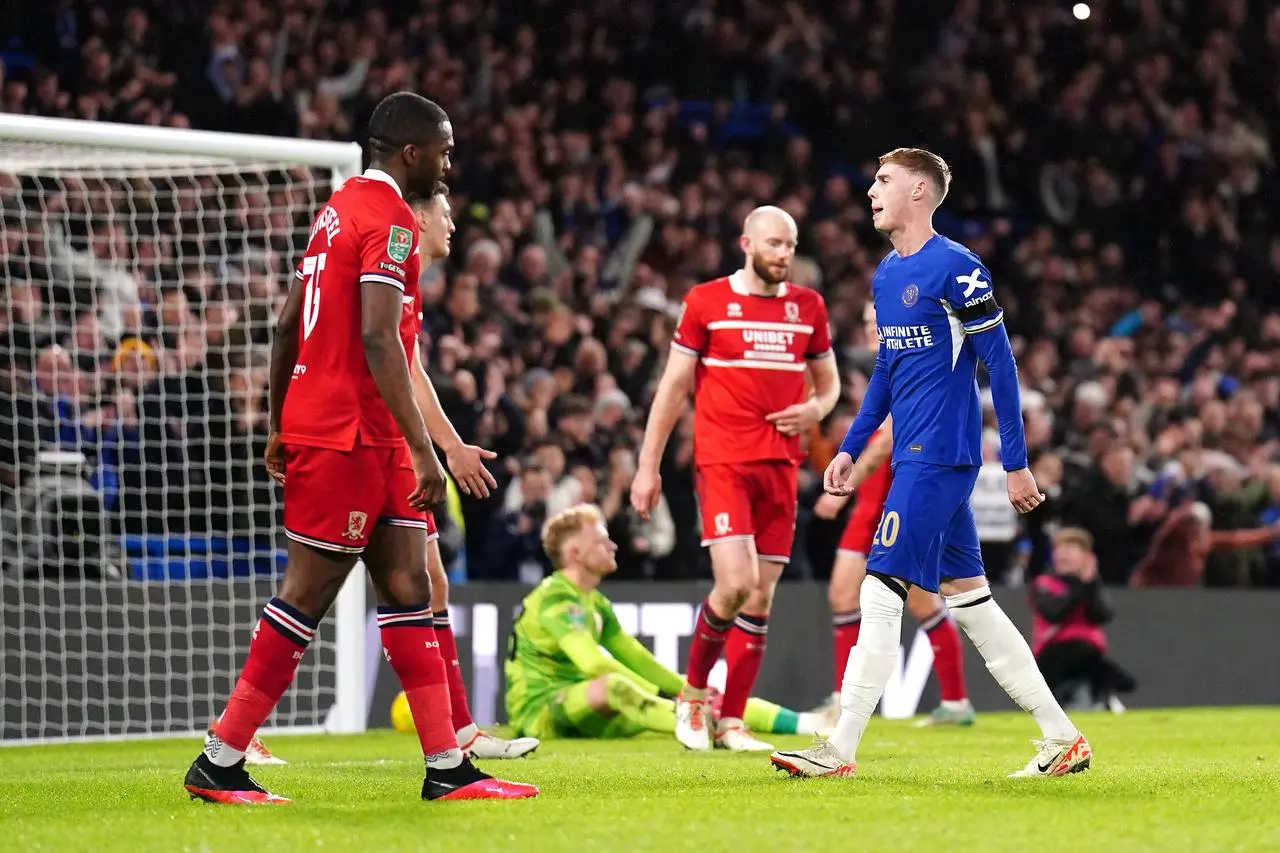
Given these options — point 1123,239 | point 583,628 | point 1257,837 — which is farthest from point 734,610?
point 1123,239

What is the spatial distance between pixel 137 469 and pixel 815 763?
5480 mm

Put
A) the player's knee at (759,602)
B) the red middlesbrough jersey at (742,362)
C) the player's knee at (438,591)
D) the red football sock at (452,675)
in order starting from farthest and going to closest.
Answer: the player's knee at (759,602), the red middlesbrough jersey at (742,362), the player's knee at (438,591), the red football sock at (452,675)

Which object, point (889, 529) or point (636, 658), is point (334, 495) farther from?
point (636, 658)

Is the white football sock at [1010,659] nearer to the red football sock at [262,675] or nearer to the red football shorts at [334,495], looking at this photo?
the red football shorts at [334,495]

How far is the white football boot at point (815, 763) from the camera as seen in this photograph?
18.7ft

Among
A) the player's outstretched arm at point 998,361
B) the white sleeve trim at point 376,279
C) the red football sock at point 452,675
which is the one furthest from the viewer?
the red football sock at point 452,675

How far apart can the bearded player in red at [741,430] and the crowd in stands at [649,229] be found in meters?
3.10

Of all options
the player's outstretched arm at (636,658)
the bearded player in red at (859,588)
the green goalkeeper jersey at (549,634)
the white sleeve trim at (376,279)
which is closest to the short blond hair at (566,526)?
the green goalkeeper jersey at (549,634)

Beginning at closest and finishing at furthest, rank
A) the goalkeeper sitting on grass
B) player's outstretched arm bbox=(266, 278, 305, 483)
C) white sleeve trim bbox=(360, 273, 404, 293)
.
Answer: white sleeve trim bbox=(360, 273, 404, 293) < player's outstretched arm bbox=(266, 278, 305, 483) < the goalkeeper sitting on grass

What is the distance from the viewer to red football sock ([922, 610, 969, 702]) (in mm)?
10109

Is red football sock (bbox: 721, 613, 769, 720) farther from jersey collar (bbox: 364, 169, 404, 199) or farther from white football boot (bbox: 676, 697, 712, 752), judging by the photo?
jersey collar (bbox: 364, 169, 404, 199)

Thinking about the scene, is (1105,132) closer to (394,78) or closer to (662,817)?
(394,78)

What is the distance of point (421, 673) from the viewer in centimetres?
517

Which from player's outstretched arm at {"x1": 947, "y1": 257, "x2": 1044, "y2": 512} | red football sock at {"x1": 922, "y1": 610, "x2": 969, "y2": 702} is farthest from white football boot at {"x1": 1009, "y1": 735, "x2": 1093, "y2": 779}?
red football sock at {"x1": 922, "y1": 610, "x2": 969, "y2": 702}
